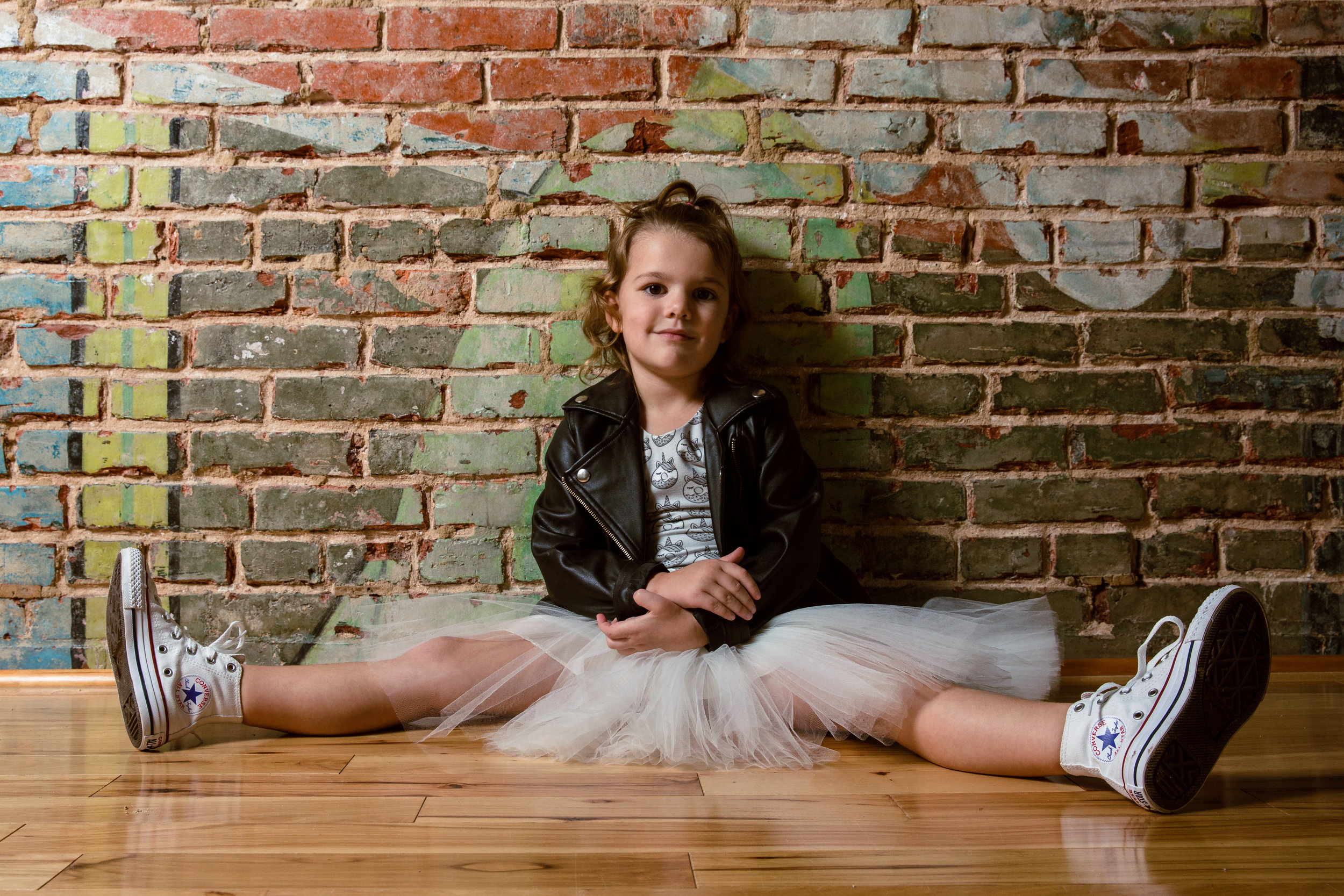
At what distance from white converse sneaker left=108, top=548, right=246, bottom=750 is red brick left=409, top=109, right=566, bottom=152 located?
101cm

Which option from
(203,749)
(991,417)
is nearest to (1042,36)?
(991,417)

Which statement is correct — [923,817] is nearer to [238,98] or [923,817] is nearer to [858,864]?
[858,864]

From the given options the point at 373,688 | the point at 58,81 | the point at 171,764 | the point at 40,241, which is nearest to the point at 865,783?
the point at 373,688

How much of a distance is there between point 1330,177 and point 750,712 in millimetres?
1711

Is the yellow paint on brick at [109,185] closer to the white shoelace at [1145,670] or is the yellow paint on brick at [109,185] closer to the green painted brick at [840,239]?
the green painted brick at [840,239]

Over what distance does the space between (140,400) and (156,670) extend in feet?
2.24

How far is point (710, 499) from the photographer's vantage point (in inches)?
66.7

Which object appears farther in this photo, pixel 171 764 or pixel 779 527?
pixel 779 527

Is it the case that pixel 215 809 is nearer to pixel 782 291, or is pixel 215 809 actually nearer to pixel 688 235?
pixel 688 235

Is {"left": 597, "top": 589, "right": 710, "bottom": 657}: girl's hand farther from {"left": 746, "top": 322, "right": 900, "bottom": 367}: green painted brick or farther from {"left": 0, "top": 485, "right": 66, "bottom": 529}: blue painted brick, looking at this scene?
{"left": 0, "top": 485, "right": 66, "bottom": 529}: blue painted brick

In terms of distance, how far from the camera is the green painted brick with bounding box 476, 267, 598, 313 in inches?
73.9

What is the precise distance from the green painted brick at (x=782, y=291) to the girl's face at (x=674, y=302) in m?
0.17

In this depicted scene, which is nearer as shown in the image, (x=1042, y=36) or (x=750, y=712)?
(x=750, y=712)

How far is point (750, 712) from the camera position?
4.56ft
